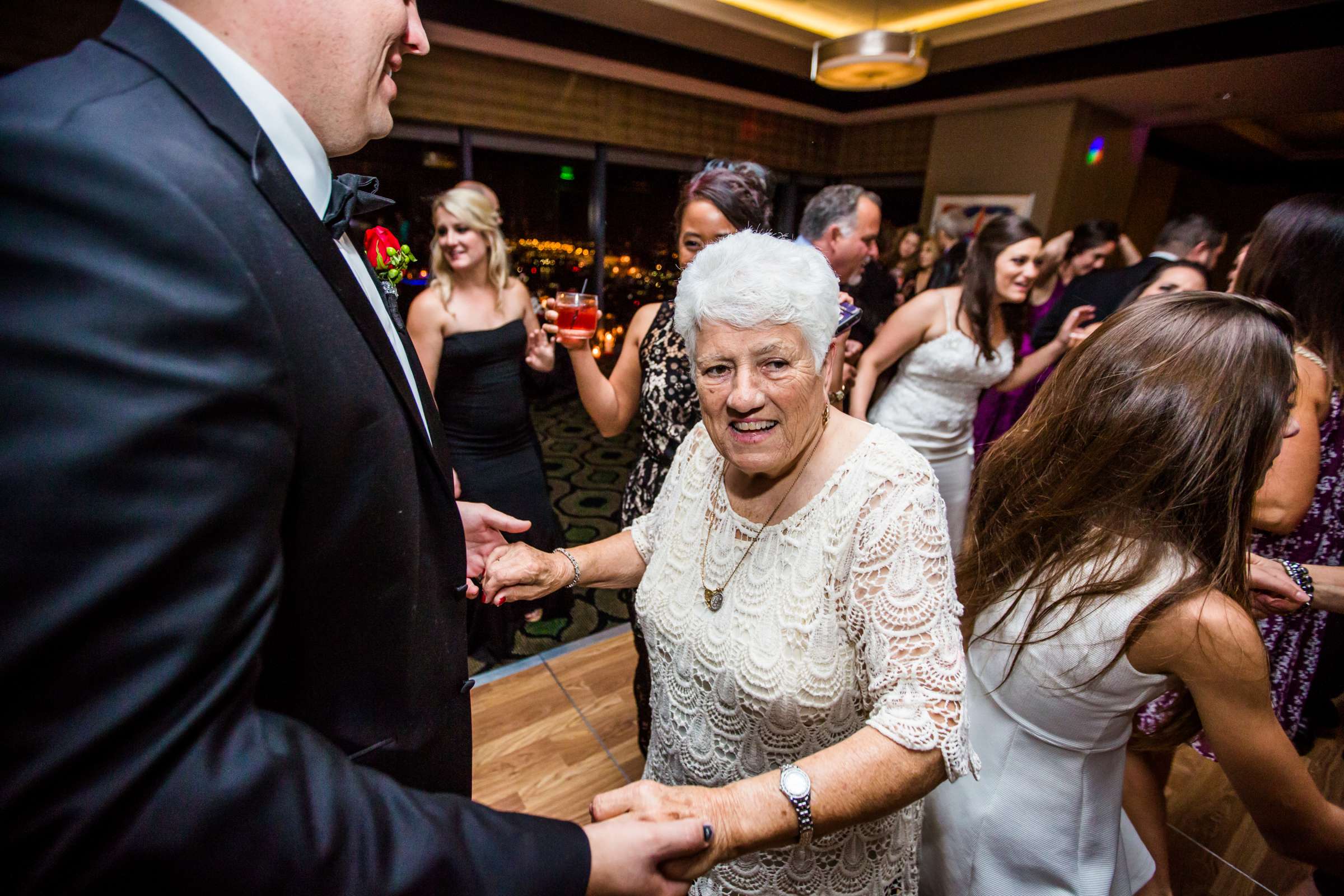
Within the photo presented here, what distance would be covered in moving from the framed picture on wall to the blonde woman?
5841 millimetres

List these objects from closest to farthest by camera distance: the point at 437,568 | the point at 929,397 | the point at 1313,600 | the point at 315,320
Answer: the point at 315,320, the point at 437,568, the point at 1313,600, the point at 929,397

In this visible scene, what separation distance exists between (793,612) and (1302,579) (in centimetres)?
132

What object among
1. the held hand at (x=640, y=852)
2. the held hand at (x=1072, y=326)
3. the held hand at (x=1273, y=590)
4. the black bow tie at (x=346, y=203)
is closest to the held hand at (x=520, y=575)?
the held hand at (x=640, y=852)

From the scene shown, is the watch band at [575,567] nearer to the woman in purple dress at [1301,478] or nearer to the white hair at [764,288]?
the white hair at [764,288]

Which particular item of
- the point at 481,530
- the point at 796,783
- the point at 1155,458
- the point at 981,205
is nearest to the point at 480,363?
the point at 481,530

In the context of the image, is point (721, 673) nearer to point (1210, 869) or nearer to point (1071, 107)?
point (1210, 869)

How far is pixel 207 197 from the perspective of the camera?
1.74 ft

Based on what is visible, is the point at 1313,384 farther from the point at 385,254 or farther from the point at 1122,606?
the point at 385,254

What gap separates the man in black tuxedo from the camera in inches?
17.3

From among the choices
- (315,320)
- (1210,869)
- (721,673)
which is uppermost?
(315,320)

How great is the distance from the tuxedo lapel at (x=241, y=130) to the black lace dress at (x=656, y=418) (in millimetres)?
1267

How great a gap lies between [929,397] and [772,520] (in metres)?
2.06

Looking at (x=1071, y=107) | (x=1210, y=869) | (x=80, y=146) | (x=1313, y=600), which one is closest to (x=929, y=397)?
(x=1313, y=600)

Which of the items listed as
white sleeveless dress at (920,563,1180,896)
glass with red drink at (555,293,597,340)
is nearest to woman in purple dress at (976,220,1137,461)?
glass with red drink at (555,293,597,340)
